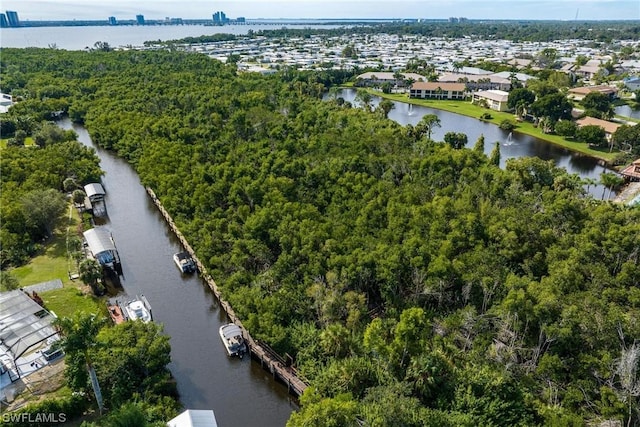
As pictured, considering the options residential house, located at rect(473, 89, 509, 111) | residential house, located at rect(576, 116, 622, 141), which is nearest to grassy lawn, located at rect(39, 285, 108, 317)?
residential house, located at rect(576, 116, 622, 141)

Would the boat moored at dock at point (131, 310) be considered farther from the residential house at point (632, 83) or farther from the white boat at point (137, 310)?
the residential house at point (632, 83)

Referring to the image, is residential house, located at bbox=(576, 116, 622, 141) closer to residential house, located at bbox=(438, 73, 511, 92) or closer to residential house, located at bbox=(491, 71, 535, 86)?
residential house, located at bbox=(438, 73, 511, 92)

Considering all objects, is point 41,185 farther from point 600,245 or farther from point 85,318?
point 600,245

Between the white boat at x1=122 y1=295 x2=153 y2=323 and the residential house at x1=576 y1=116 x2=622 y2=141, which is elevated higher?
the residential house at x1=576 y1=116 x2=622 y2=141

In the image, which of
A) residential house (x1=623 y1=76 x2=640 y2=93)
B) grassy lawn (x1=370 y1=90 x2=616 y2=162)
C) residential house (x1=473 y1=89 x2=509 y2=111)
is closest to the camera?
grassy lawn (x1=370 y1=90 x2=616 y2=162)

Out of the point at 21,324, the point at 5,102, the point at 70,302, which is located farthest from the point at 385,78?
the point at 21,324

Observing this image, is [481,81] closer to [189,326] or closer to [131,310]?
[189,326]

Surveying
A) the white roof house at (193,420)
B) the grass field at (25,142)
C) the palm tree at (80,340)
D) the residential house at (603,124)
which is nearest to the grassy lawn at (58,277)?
the palm tree at (80,340)

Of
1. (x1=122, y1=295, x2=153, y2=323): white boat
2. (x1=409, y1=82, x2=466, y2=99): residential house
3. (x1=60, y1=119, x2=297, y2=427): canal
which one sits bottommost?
(x1=60, y1=119, x2=297, y2=427): canal
